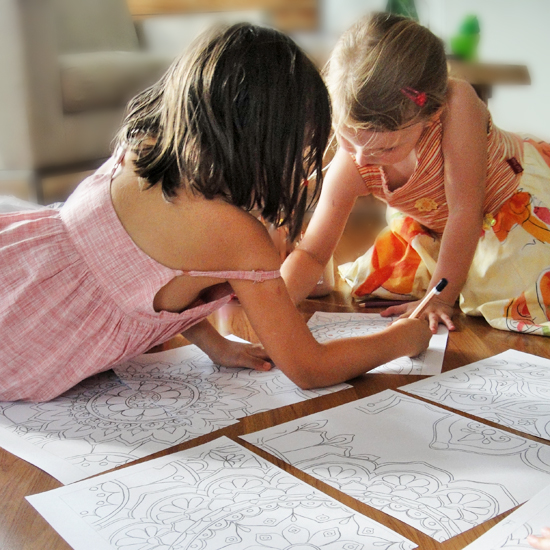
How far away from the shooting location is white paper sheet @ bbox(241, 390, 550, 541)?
0.57m

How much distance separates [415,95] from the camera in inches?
37.6

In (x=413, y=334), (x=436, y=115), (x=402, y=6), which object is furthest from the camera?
(x=402, y=6)

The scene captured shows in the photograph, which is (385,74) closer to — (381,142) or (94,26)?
(381,142)

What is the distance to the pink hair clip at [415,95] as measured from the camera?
94cm

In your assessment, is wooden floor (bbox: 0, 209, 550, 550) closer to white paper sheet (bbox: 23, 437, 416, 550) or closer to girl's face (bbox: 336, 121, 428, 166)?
white paper sheet (bbox: 23, 437, 416, 550)

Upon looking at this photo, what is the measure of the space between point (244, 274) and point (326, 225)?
1.44 feet

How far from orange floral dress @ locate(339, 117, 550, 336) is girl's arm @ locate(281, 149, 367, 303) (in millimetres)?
32

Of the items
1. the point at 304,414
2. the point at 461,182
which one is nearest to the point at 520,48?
the point at 461,182

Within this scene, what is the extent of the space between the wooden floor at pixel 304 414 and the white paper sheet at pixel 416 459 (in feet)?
0.04

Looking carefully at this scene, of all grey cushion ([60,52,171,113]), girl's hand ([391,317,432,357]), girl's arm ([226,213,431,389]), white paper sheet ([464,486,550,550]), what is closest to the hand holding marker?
girl's hand ([391,317,432,357])

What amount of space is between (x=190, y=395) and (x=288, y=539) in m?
0.33

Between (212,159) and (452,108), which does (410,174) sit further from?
(212,159)

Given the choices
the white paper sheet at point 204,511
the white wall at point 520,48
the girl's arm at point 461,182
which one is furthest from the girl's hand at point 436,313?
the white wall at point 520,48

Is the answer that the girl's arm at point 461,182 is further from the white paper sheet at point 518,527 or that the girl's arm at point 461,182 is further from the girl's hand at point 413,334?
the white paper sheet at point 518,527
